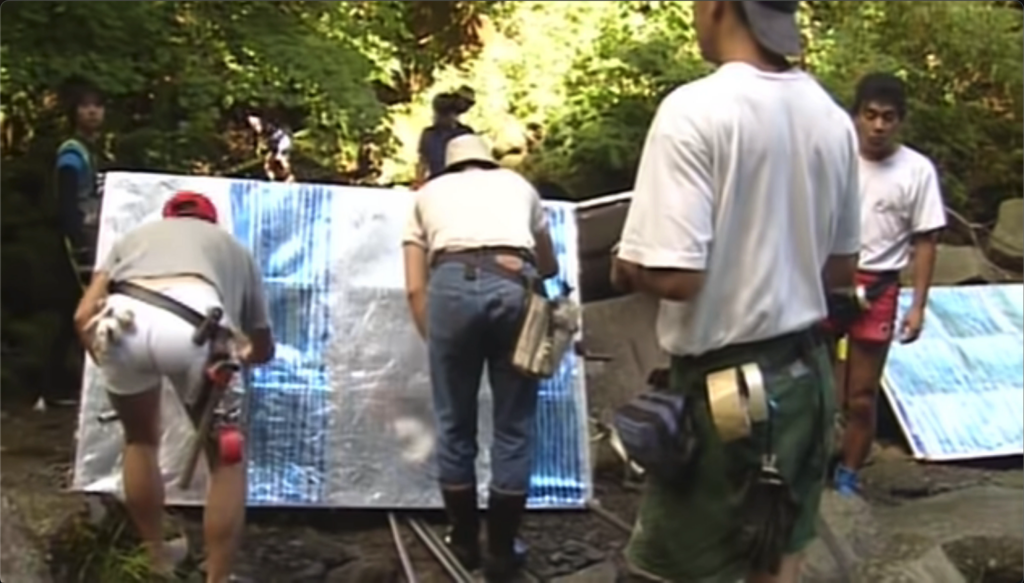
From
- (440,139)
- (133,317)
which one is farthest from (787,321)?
(440,139)

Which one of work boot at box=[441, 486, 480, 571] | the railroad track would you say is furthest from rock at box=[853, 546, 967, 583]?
work boot at box=[441, 486, 480, 571]

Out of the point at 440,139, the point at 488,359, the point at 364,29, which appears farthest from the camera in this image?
the point at 364,29

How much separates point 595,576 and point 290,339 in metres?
1.55

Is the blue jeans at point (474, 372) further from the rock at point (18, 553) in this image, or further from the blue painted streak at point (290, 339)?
the rock at point (18, 553)

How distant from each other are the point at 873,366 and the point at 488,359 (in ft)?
4.83

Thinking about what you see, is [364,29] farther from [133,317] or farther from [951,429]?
[133,317]

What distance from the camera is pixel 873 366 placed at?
5.54 meters

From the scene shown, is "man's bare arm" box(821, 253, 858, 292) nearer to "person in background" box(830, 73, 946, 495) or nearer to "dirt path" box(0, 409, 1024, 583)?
"dirt path" box(0, 409, 1024, 583)

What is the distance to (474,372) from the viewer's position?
507 cm

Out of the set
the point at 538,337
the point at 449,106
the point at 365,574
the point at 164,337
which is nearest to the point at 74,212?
the point at 449,106

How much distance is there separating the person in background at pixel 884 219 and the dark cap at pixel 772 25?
2.51 m

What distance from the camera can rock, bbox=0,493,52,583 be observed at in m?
4.31

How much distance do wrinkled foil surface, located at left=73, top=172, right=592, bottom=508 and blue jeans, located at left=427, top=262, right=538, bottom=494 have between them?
0.51 meters

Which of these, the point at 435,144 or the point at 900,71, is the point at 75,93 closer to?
the point at 435,144
